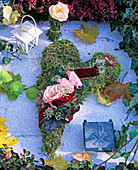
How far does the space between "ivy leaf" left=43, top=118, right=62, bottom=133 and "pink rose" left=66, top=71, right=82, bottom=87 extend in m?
0.50

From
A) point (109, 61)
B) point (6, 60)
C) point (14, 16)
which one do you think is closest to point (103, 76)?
point (109, 61)

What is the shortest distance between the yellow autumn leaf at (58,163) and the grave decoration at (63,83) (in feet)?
0.36

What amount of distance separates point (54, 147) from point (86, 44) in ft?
6.06

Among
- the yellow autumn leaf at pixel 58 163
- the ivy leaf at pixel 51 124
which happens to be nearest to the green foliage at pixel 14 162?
the yellow autumn leaf at pixel 58 163

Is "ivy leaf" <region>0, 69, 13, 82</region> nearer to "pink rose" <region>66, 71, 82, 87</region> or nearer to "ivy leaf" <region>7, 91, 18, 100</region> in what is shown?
"ivy leaf" <region>7, 91, 18, 100</region>

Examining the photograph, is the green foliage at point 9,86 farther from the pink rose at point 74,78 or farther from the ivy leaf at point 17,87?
the pink rose at point 74,78

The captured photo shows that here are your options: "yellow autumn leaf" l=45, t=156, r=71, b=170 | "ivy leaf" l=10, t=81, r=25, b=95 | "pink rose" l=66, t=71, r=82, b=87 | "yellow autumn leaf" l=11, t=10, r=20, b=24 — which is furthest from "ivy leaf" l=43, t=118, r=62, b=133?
"yellow autumn leaf" l=11, t=10, r=20, b=24

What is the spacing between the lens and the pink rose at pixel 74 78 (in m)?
3.62

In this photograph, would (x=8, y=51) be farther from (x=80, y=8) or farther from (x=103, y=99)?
(x=103, y=99)

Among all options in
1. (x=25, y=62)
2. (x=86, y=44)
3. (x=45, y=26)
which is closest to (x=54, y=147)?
(x=25, y=62)

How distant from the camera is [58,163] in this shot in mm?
3373

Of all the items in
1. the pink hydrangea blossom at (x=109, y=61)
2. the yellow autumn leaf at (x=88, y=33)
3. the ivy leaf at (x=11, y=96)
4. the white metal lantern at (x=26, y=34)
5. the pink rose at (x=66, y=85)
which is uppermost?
the white metal lantern at (x=26, y=34)

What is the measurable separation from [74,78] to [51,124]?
0.62 metres

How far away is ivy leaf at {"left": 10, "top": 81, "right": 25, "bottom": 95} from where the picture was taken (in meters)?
4.01
